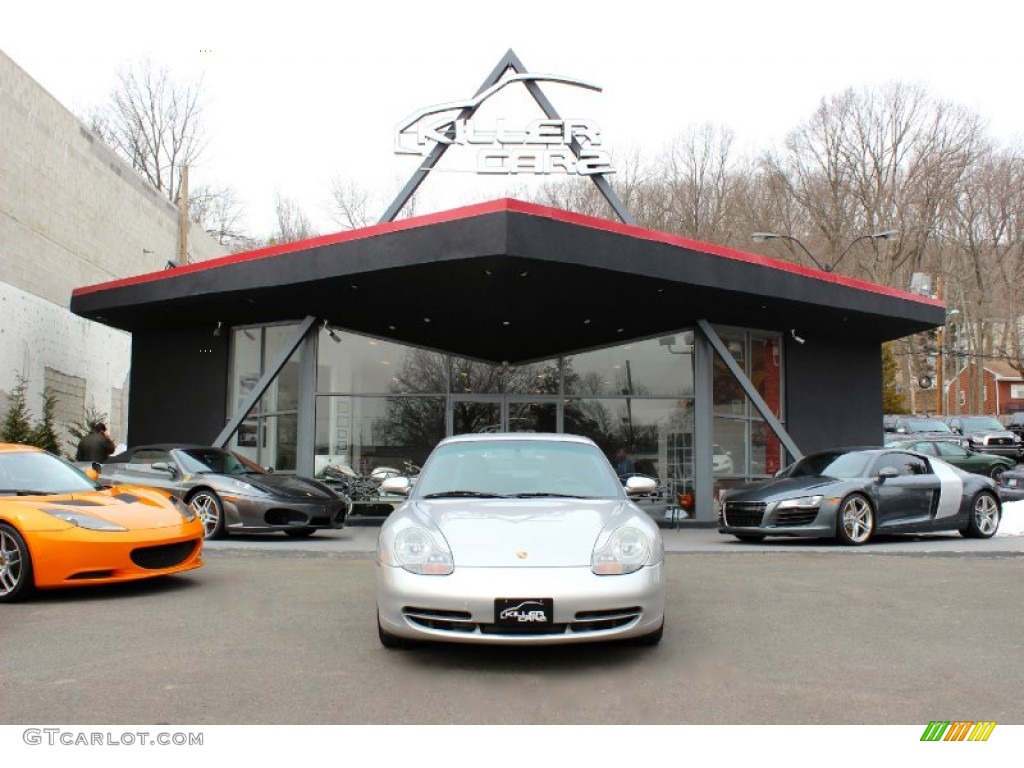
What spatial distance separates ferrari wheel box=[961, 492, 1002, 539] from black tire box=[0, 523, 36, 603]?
38.4 ft

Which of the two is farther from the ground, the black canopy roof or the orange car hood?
the black canopy roof

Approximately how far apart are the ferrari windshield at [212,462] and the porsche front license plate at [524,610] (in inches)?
346

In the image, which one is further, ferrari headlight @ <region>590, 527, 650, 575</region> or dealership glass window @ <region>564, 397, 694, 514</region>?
dealership glass window @ <region>564, 397, 694, 514</region>

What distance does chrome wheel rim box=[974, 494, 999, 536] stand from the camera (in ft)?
42.4

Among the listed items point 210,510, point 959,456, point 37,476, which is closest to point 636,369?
point 210,510

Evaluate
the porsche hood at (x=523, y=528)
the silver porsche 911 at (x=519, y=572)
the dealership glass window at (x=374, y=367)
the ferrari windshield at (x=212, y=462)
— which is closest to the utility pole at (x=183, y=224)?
the dealership glass window at (x=374, y=367)

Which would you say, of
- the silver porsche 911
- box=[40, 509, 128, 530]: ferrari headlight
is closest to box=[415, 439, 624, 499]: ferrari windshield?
the silver porsche 911

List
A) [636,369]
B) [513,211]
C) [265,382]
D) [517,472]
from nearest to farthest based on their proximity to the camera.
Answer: [517,472], [513,211], [265,382], [636,369]

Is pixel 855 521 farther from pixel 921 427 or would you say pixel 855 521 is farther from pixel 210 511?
pixel 921 427

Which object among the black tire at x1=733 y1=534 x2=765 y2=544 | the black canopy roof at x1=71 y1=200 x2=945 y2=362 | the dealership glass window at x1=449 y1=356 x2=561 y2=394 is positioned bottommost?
the black tire at x1=733 y1=534 x2=765 y2=544

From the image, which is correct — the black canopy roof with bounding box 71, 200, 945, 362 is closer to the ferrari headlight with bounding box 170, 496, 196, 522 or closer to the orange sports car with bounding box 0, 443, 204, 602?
the ferrari headlight with bounding box 170, 496, 196, 522

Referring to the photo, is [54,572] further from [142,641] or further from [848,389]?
[848,389]

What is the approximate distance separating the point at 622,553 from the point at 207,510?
867cm

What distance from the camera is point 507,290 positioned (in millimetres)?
13195
